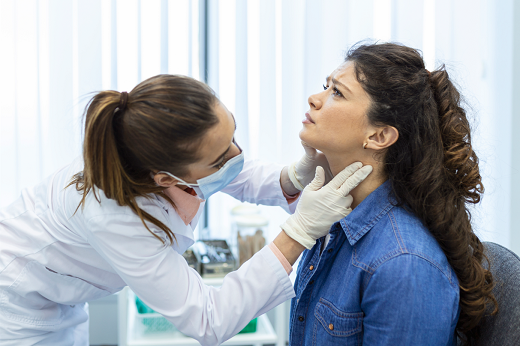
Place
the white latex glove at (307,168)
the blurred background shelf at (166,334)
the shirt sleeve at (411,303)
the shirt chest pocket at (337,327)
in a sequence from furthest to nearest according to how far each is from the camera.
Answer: the blurred background shelf at (166,334), the white latex glove at (307,168), the shirt chest pocket at (337,327), the shirt sleeve at (411,303)

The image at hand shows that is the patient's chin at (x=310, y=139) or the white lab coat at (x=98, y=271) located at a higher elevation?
the patient's chin at (x=310, y=139)

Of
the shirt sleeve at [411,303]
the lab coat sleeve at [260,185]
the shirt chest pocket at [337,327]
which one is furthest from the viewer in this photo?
the lab coat sleeve at [260,185]

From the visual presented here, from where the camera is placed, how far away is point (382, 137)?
109cm

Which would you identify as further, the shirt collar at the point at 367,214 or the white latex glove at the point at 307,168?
the white latex glove at the point at 307,168

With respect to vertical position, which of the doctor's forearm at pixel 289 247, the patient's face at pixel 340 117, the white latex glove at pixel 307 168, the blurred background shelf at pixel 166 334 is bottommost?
the blurred background shelf at pixel 166 334

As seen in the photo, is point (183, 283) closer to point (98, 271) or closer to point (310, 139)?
point (98, 271)

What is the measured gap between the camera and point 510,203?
217cm

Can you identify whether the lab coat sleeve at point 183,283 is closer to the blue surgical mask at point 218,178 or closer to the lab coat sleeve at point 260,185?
the blue surgical mask at point 218,178

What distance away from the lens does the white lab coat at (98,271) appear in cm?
101

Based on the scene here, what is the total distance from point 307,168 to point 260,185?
20 centimetres

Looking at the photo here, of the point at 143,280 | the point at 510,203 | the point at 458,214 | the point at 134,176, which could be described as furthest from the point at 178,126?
the point at 510,203

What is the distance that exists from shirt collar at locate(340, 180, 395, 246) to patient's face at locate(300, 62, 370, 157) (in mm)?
127

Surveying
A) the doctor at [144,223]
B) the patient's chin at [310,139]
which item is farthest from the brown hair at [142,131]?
the patient's chin at [310,139]

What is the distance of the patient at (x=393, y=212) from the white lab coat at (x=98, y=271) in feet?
0.49
